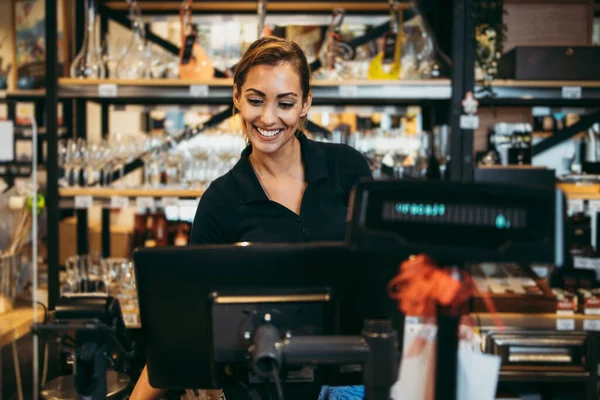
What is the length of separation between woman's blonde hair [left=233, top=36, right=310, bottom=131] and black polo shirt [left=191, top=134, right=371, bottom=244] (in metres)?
0.23

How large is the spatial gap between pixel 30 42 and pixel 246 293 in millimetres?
3212

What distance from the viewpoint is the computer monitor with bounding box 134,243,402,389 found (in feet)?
2.95

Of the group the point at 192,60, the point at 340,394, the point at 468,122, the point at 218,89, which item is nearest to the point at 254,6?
the point at 192,60

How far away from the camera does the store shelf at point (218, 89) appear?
2.48 m

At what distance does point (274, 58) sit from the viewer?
153cm

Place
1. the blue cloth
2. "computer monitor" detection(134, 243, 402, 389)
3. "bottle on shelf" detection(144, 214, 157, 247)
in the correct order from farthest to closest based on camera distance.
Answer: "bottle on shelf" detection(144, 214, 157, 247) < the blue cloth < "computer monitor" detection(134, 243, 402, 389)

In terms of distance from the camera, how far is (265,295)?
2.97 ft

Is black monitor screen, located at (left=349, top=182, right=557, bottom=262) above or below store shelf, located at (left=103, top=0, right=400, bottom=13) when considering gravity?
below

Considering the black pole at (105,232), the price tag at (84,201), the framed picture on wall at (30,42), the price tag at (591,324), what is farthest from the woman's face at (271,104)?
the framed picture on wall at (30,42)

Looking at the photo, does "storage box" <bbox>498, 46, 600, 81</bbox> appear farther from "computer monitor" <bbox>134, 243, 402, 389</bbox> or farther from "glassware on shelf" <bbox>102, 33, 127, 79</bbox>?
"computer monitor" <bbox>134, 243, 402, 389</bbox>

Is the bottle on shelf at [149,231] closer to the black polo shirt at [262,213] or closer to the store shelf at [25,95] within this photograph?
the store shelf at [25,95]

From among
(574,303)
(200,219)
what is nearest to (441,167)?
(574,303)

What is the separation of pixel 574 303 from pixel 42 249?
255 centimetres

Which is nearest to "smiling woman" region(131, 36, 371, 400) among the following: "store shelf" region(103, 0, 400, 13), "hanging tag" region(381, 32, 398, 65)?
"hanging tag" region(381, 32, 398, 65)
